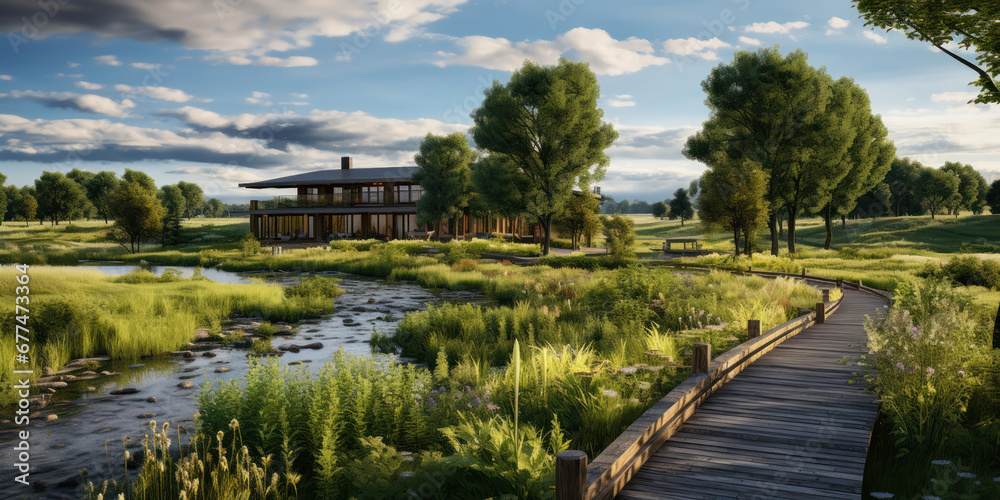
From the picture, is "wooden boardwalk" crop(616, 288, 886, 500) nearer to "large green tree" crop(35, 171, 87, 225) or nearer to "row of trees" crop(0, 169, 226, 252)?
"row of trees" crop(0, 169, 226, 252)

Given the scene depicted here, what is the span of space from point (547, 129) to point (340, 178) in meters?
26.0

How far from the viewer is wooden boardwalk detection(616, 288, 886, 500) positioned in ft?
15.4

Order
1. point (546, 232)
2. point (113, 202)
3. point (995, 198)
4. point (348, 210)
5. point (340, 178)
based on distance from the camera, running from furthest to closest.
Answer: point (995, 198)
point (340, 178)
point (348, 210)
point (113, 202)
point (546, 232)

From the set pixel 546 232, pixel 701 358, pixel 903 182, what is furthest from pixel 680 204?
pixel 701 358

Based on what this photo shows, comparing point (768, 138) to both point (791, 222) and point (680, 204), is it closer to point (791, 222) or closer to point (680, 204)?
point (791, 222)

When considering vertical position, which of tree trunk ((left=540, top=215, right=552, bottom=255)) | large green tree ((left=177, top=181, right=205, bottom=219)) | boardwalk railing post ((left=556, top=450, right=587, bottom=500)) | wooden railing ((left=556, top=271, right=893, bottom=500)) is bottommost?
wooden railing ((left=556, top=271, right=893, bottom=500))

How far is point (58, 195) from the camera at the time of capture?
8006 cm

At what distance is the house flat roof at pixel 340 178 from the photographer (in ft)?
167

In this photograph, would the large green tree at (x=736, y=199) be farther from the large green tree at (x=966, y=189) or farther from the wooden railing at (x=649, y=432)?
the large green tree at (x=966, y=189)

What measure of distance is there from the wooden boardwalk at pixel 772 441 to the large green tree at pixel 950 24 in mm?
5467

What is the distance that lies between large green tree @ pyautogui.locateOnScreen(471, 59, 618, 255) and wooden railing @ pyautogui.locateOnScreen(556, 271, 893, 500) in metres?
25.1

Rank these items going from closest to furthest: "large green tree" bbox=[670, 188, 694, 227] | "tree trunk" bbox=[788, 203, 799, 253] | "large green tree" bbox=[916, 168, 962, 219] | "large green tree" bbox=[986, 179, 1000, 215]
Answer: "tree trunk" bbox=[788, 203, 799, 253] < "large green tree" bbox=[916, 168, 962, 219] < "large green tree" bbox=[986, 179, 1000, 215] < "large green tree" bbox=[670, 188, 694, 227]

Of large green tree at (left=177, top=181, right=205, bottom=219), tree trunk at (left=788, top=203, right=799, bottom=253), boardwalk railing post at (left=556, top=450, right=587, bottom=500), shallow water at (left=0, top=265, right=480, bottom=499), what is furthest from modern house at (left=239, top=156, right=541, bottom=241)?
large green tree at (left=177, top=181, right=205, bottom=219)

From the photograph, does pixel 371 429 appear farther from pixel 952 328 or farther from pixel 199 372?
pixel 952 328
